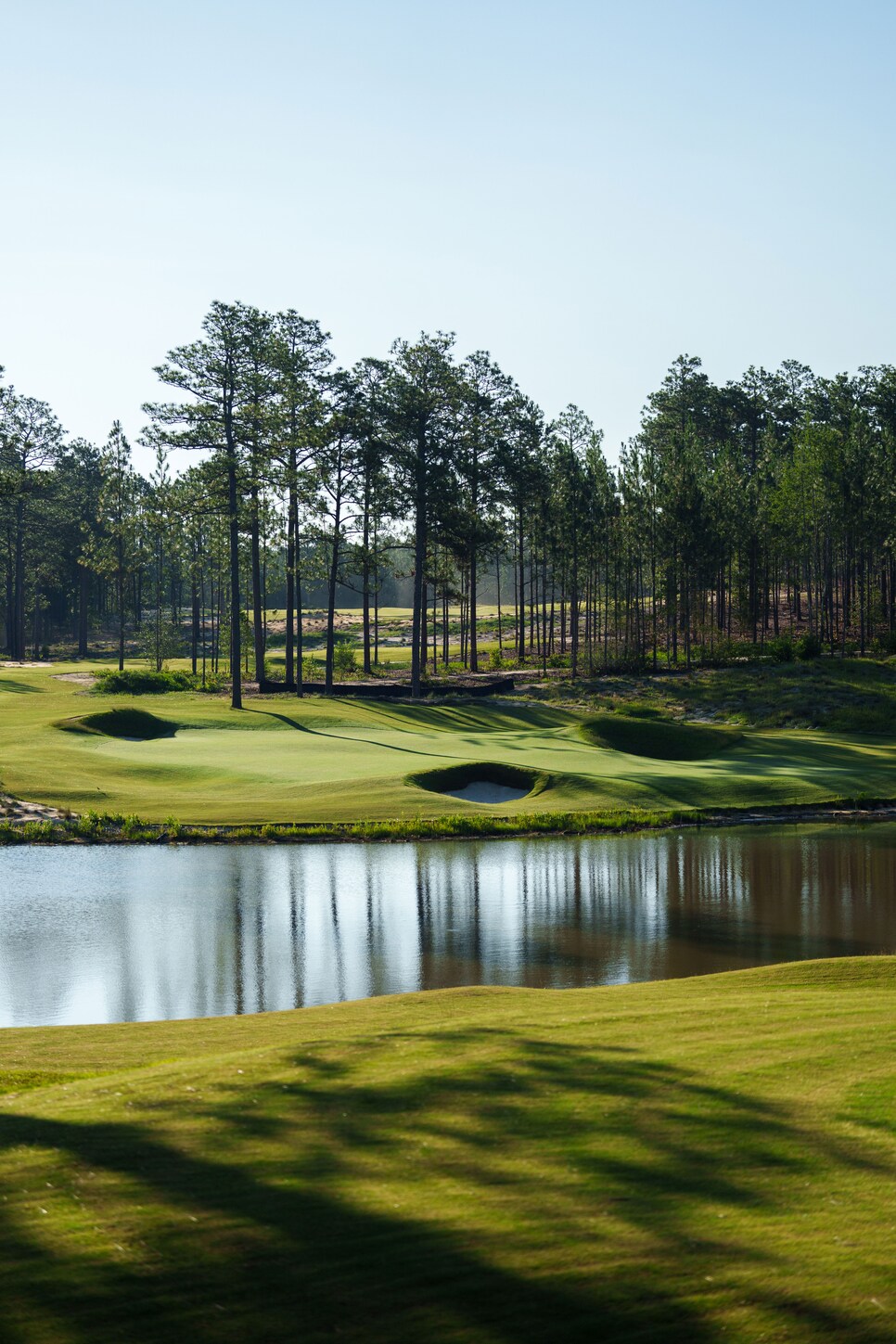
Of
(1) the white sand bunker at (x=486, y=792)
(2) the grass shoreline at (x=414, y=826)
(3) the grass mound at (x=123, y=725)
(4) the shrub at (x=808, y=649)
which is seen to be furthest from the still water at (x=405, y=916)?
(4) the shrub at (x=808, y=649)

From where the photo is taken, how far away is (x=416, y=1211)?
6602mm

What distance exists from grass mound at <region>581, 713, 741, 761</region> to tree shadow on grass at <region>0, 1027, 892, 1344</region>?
3467cm

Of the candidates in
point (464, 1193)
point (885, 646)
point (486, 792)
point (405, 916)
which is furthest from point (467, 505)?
point (464, 1193)

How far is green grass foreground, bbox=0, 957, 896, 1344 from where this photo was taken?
5719mm

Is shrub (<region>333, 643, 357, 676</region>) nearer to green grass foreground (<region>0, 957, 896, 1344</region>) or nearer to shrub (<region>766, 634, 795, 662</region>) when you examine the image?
shrub (<region>766, 634, 795, 662</region>)

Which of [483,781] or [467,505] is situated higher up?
[467,505]

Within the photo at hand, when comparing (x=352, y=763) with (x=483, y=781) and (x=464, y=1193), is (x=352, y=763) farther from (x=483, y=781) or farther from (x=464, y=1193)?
(x=464, y=1193)

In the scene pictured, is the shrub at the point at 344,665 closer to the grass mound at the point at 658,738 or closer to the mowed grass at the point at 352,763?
the mowed grass at the point at 352,763

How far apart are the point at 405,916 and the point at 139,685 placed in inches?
1488

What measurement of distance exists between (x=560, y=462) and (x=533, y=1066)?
66675mm

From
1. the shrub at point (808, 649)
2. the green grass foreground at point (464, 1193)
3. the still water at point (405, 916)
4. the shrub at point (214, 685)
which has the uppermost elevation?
the shrub at point (808, 649)

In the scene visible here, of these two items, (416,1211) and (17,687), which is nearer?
(416,1211)

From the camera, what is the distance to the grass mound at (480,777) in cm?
3525

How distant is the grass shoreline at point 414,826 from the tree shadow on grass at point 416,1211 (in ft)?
67.8
